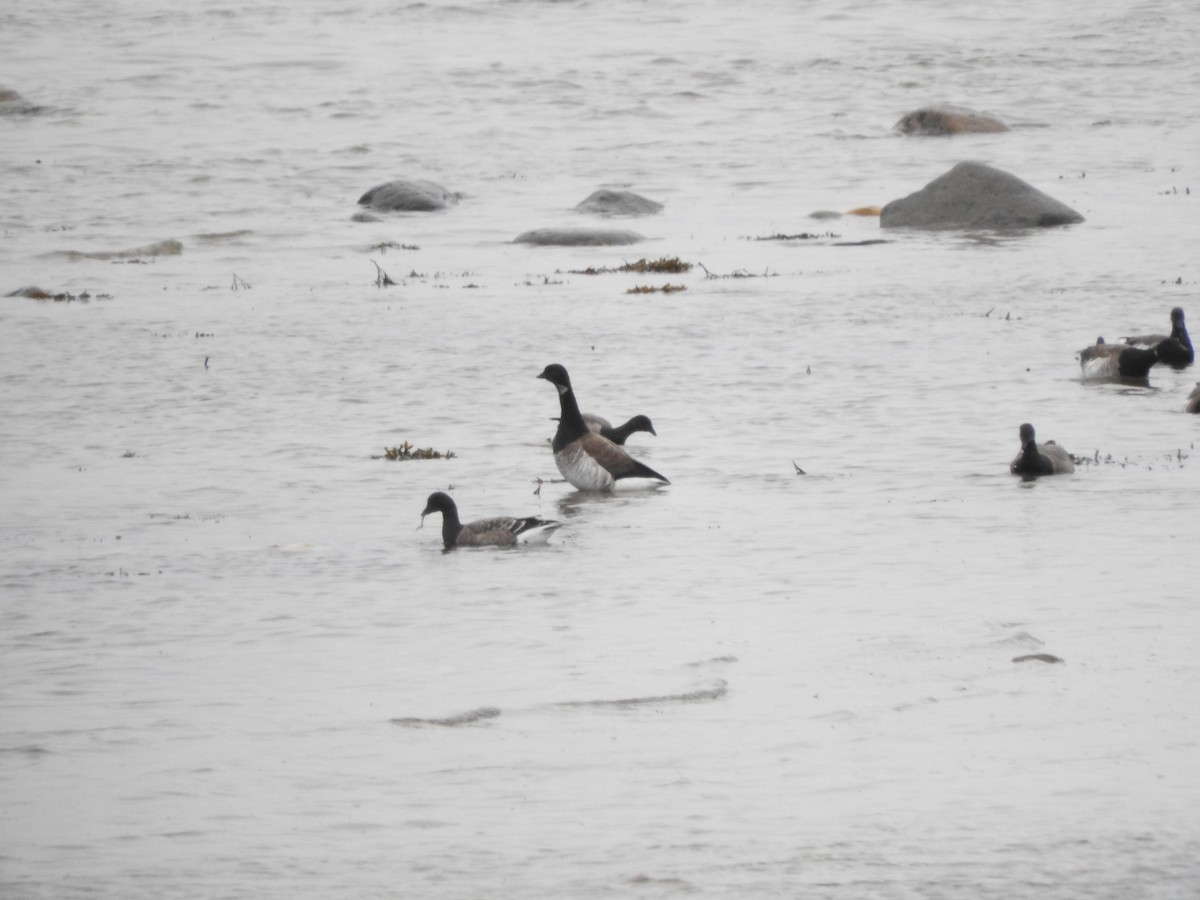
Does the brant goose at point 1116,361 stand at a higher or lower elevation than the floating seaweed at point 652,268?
lower

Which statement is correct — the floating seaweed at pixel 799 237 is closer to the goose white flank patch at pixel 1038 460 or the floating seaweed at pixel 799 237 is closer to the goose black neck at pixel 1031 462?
the goose white flank patch at pixel 1038 460

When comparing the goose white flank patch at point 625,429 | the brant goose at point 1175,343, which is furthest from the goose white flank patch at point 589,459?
the brant goose at point 1175,343

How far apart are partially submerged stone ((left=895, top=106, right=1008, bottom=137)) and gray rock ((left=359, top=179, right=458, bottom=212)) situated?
51.0ft

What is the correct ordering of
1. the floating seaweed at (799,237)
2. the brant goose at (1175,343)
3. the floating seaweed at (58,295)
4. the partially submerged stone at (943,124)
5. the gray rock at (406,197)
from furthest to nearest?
1. the partially submerged stone at (943,124)
2. the gray rock at (406,197)
3. the floating seaweed at (799,237)
4. the floating seaweed at (58,295)
5. the brant goose at (1175,343)

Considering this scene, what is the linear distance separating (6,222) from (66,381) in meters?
19.0

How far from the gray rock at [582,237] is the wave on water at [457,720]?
2461cm

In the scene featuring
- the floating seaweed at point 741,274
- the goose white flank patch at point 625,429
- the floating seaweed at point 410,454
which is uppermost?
the floating seaweed at point 741,274

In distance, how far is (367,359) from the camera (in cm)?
2184

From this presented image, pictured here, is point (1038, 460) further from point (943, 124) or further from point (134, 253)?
point (943, 124)

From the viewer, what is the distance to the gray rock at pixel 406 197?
40.0 meters

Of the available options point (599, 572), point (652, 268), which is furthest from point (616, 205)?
point (599, 572)

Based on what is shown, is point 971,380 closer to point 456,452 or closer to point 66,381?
point 456,452

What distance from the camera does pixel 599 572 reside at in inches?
480

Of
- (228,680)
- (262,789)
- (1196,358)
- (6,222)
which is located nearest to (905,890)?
(262,789)
